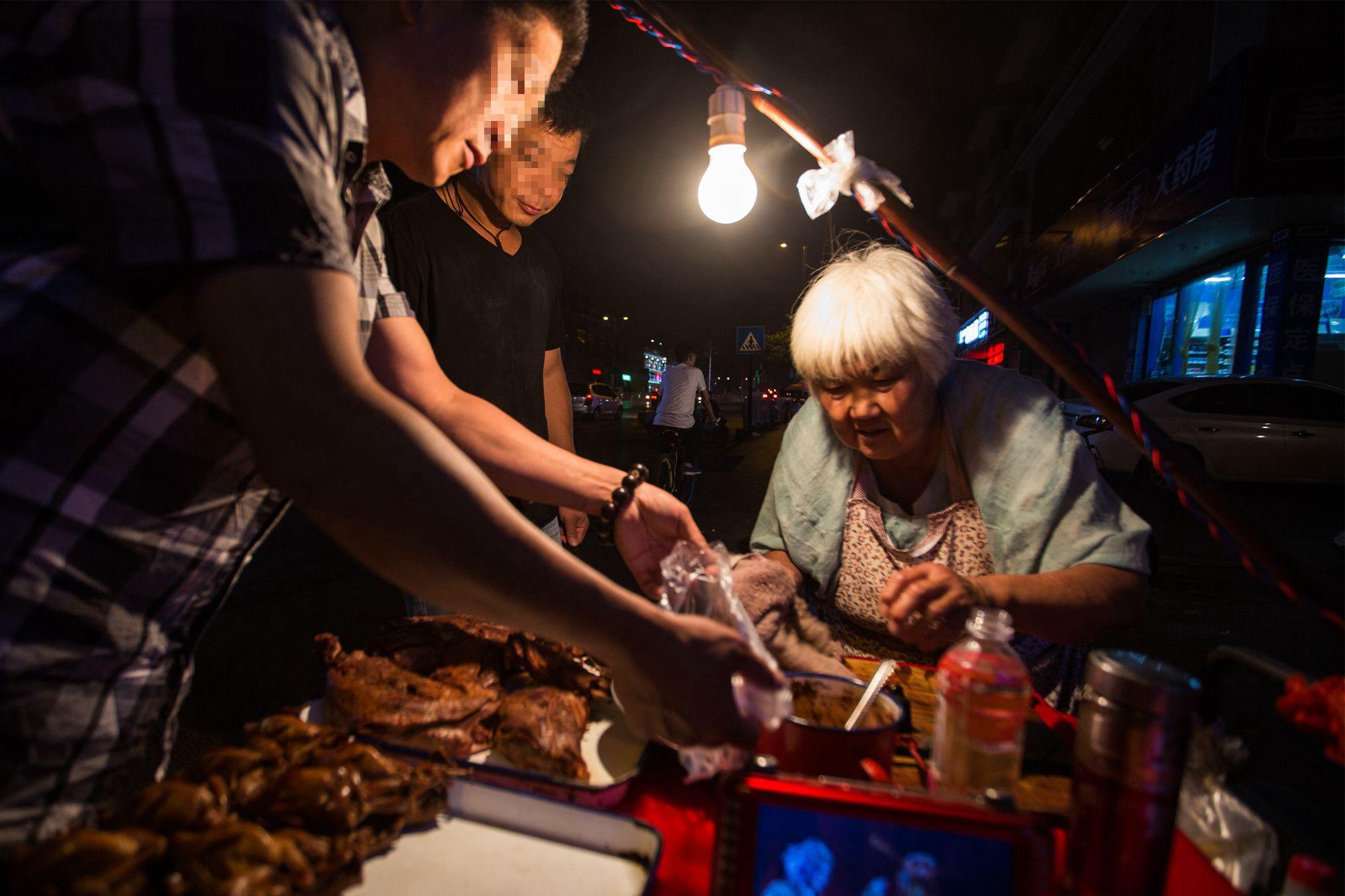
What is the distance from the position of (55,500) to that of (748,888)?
3.59 feet

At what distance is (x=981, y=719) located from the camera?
1029mm

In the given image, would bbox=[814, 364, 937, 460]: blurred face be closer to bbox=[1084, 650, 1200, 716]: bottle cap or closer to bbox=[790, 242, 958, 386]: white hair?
bbox=[790, 242, 958, 386]: white hair

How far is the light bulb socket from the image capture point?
1.76m

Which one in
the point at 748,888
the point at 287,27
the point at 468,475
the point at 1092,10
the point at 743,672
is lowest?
the point at 748,888

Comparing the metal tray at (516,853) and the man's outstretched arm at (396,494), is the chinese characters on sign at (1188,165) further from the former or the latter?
the metal tray at (516,853)

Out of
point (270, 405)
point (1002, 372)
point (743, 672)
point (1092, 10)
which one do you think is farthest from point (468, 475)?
point (1092, 10)

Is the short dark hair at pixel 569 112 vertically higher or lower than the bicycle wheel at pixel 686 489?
higher

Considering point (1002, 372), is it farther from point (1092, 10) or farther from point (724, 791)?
point (1092, 10)

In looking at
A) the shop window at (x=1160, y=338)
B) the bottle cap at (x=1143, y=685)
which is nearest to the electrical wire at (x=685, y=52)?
the bottle cap at (x=1143, y=685)

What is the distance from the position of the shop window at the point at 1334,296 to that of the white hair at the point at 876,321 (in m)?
13.1

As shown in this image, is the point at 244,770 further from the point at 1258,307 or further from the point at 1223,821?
the point at 1258,307

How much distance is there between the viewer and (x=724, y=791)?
31.1 inches

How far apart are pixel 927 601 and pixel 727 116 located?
1461 mm

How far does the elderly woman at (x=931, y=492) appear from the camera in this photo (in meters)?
1.86
